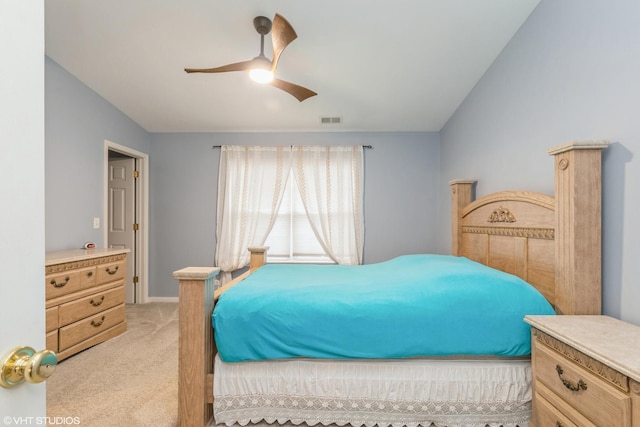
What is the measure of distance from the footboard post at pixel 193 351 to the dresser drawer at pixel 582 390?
5.48 ft

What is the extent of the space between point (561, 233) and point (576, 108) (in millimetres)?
790

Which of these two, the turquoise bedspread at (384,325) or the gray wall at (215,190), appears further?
the gray wall at (215,190)

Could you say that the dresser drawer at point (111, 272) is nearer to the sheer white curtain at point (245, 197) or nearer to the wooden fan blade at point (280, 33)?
the sheer white curtain at point (245, 197)

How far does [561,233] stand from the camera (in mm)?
1579

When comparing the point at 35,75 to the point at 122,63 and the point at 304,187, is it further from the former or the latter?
the point at 304,187

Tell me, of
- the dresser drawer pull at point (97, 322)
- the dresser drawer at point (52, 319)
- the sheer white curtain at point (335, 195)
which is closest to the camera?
the dresser drawer at point (52, 319)

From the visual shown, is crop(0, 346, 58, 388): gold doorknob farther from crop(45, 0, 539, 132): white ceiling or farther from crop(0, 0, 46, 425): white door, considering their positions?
crop(45, 0, 539, 132): white ceiling

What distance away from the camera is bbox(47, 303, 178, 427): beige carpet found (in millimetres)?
1846

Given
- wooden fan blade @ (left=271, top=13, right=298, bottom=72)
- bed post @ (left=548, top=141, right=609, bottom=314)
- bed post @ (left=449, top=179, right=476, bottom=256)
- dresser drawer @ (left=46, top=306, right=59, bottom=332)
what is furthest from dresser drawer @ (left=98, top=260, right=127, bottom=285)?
bed post @ (left=548, top=141, right=609, bottom=314)

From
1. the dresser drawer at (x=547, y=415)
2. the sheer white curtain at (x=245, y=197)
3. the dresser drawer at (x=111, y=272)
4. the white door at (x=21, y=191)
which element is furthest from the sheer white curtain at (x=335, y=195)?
the white door at (x=21, y=191)

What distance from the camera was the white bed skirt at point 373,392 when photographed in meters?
1.57

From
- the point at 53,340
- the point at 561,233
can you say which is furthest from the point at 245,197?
the point at 561,233

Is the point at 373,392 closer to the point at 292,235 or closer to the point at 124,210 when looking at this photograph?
the point at 292,235

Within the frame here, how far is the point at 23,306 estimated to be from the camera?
499 mm
